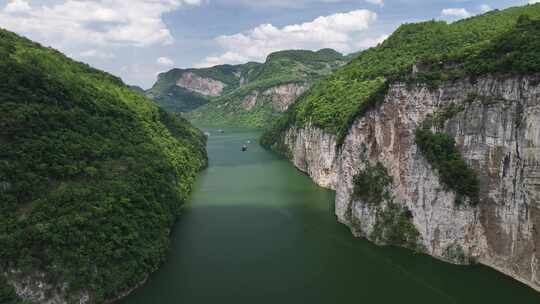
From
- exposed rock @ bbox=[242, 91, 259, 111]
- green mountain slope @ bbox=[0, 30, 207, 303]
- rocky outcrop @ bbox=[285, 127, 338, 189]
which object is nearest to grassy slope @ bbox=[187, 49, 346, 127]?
exposed rock @ bbox=[242, 91, 259, 111]

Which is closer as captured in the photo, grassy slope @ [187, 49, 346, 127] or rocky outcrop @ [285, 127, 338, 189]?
rocky outcrop @ [285, 127, 338, 189]

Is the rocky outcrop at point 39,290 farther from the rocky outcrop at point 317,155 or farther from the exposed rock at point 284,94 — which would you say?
the exposed rock at point 284,94

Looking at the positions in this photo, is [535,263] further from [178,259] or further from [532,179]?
[178,259]

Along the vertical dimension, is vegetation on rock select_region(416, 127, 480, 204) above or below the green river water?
above

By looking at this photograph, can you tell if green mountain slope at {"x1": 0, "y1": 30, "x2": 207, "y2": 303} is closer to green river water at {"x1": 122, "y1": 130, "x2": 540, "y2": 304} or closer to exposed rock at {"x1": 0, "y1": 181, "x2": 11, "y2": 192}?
exposed rock at {"x1": 0, "y1": 181, "x2": 11, "y2": 192}

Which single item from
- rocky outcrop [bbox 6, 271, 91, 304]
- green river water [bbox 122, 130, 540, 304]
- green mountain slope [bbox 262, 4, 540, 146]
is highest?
green mountain slope [bbox 262, 4, 540, 146]

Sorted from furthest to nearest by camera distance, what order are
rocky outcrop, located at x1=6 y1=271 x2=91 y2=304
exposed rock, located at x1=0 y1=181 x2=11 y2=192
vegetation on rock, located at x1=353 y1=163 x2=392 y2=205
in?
vegetation on rock, located at x1=353 y1=163 x2=392 y2=205 < exposed rock, located at x1=0 y1=181 x2=11 y2=192 < rocky outcrop, located at x1=6 y1=271 x2=91 y2=304

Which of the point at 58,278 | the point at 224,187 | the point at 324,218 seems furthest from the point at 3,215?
the point at 224,187
